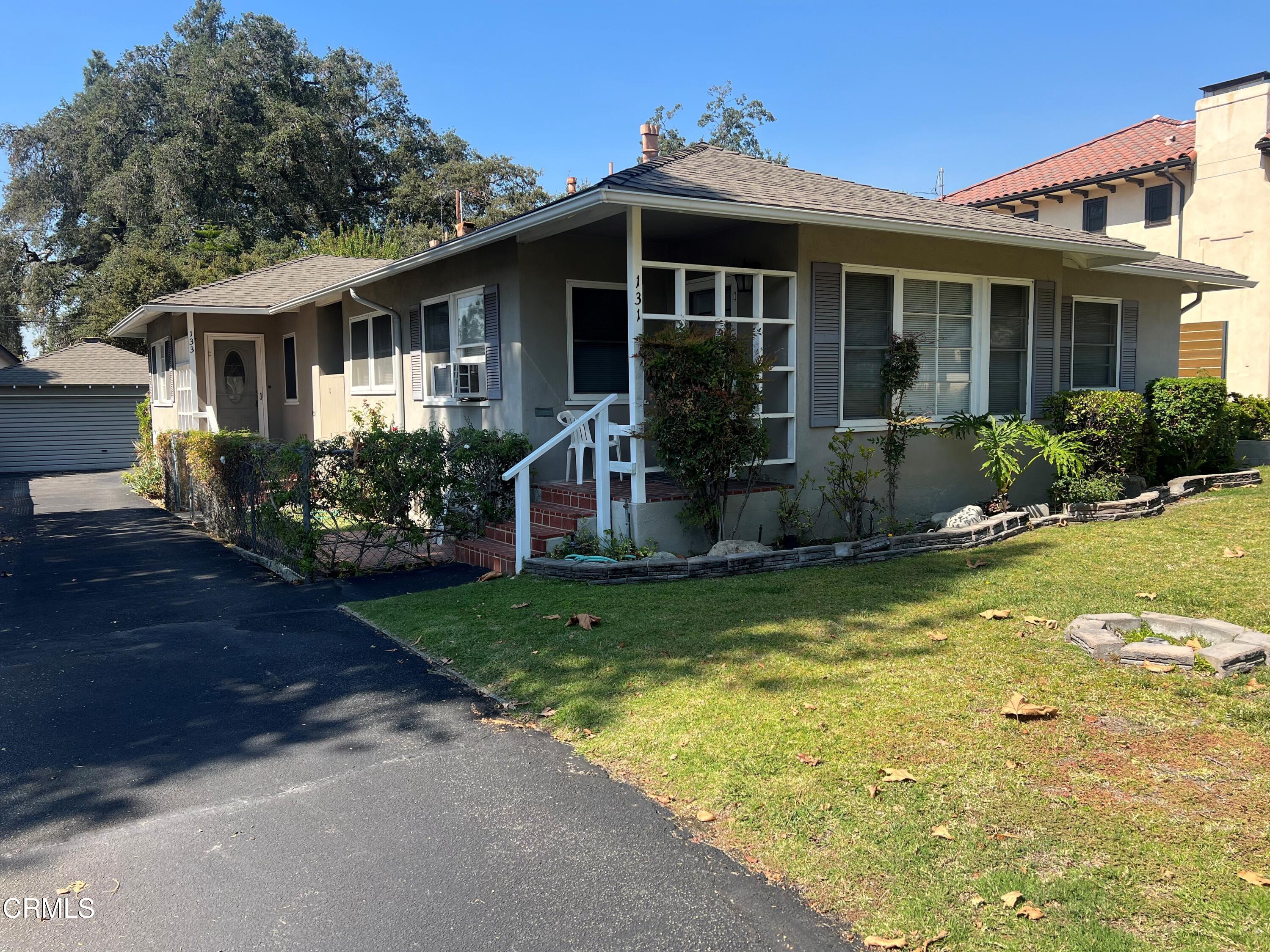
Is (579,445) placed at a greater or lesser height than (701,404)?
lesser

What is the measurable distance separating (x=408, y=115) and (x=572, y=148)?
27.8 ft

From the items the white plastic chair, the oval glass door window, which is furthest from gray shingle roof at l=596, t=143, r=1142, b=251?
the oval glass door window

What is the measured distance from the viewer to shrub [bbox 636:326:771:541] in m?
8.21

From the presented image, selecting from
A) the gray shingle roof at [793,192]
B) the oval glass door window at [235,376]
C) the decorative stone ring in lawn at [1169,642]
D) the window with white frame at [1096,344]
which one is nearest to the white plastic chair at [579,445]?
the gray shingle roof at [793,192]

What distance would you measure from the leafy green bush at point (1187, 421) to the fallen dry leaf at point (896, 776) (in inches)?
369

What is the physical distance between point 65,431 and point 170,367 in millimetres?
9423

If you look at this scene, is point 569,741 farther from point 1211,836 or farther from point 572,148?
point 572,148

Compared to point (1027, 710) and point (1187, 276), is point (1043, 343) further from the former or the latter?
point (1027, 710)

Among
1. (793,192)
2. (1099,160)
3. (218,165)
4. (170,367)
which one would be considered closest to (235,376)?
(170,367)

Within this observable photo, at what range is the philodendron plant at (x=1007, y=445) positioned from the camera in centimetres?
1014

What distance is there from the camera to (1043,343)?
37.9 feet

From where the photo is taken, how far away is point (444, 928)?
3.10 m

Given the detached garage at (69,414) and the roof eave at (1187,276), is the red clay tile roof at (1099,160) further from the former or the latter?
the detached garage at (69,414)

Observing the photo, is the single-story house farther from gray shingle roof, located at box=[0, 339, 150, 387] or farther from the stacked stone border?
gray shingle roof, located at box=[0, 339, 150, 387]
